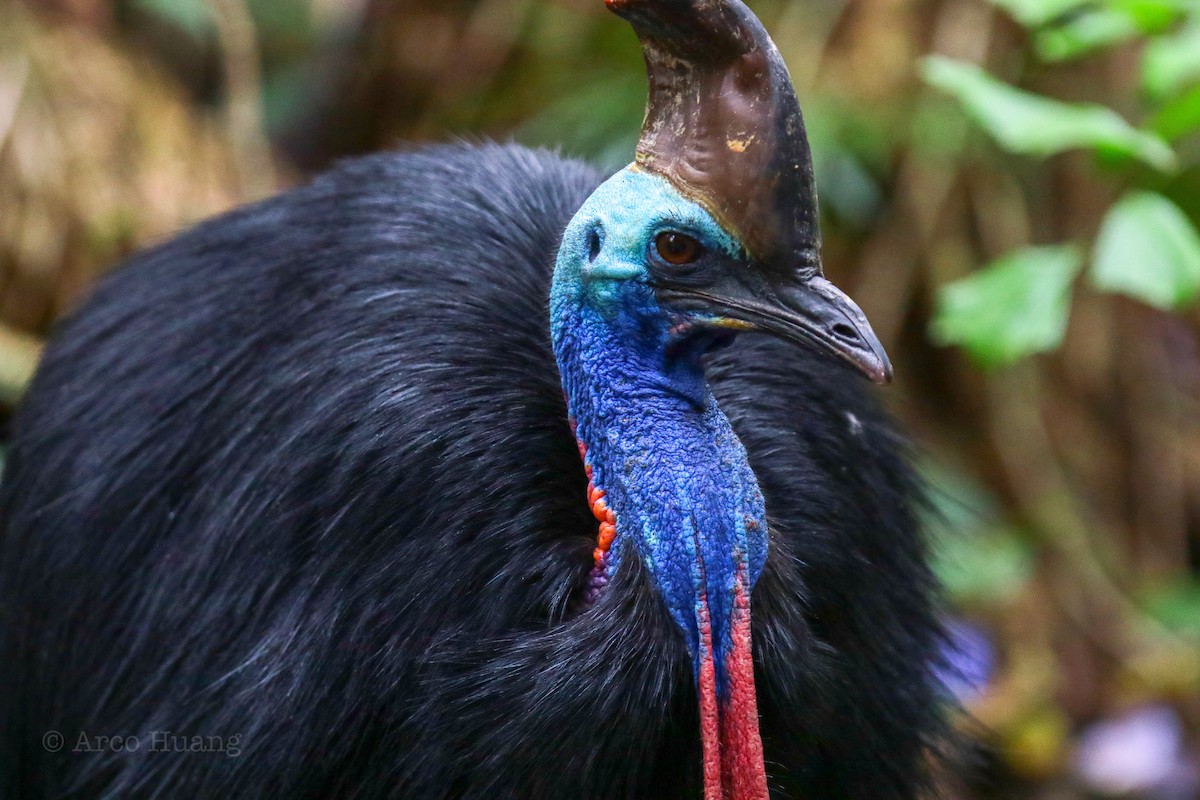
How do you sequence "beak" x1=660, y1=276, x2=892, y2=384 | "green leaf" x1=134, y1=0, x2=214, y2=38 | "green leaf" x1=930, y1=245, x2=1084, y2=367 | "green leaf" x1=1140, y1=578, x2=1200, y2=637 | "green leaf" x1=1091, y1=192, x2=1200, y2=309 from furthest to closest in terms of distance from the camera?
"green leaf" x1=134, y1=0, x2=214, y2=38 → "green leaf" x1=1140, y1=578, x2=1200, y2=637 → "green leaf" x1=930, y1=245, x2=1084, y2=367 → "green leaf" x1=1091, y1=192, x2=1200, y2=309 → "beak" x1=660, y1=276, x2=892, y2=384

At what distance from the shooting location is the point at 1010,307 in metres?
2.64

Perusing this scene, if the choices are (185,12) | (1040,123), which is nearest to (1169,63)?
(1040,123)

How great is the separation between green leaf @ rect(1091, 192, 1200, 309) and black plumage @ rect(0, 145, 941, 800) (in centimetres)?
45

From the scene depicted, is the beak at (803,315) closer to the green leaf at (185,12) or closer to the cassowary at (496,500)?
the cassowary at (496,500)

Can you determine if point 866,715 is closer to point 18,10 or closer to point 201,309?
point 201,309

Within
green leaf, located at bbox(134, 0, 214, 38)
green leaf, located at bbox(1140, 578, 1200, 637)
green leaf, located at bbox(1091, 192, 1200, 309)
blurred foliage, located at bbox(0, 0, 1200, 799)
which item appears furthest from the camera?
green leaf, located at bbox(134, 0, 214, 38)

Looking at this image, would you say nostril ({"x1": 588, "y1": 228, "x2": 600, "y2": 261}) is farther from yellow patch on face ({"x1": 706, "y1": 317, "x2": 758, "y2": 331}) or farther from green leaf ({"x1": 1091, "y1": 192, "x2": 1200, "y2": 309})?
green leaf ({"x1": 1091, "y1": 192, "x2": 1200, "y2": 309})

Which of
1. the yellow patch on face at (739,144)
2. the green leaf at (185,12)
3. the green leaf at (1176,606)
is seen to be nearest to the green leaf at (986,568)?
the green leaf at (1176,606)

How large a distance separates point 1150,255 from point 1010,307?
276 mm

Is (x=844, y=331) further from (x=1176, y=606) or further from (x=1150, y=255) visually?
(x=1176, y=606)

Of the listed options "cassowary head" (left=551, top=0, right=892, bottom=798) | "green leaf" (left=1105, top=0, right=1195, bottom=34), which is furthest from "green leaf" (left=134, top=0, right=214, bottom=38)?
"cassowary head" (left=551, top=0, right=892, bottom=798)

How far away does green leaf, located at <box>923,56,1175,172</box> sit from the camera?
7.92 feet

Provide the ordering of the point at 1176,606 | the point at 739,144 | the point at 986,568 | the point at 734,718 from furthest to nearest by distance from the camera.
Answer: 1. the point at 1176,606
2. the point at 986,568
3. the point at 734,718
4. the point at 739,144

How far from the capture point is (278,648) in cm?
193
